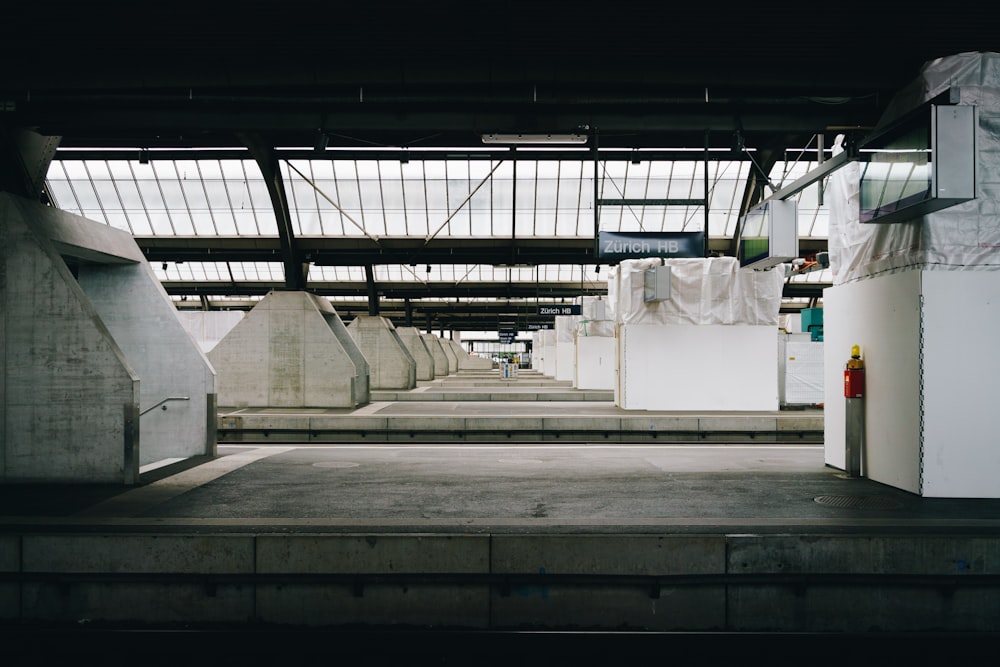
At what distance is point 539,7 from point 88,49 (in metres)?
5.23

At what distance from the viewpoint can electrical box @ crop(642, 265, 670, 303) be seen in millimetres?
18297

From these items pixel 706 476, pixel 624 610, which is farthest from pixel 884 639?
pixel 706 476

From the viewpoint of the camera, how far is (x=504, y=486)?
849cm

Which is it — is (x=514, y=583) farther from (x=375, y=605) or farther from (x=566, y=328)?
(x=566, y=328)

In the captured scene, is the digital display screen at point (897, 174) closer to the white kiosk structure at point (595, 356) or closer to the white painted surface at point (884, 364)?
the white painted surface at point (884, 364)

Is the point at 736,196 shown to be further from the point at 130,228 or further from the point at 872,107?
the point at 130,228

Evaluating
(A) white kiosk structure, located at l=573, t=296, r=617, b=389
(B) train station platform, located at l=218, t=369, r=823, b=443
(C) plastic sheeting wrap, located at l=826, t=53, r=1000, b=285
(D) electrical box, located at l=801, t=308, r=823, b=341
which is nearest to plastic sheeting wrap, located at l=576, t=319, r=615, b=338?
(A) white kiosk structure, located at l=573, t=296, r=617, b=389

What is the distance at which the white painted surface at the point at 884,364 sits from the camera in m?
7.66

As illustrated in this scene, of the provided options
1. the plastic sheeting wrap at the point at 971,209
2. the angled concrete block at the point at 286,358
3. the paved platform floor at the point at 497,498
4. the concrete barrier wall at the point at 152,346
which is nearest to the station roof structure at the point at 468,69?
the plastic sheeting wrap at the point at 971,209

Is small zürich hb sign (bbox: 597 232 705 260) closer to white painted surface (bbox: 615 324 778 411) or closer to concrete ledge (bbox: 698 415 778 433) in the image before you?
concrete ledge (bbox: 698 415 778 433)

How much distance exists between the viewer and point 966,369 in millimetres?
7445

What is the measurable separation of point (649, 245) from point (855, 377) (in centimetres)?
421

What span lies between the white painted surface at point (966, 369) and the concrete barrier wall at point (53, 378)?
9.26 m

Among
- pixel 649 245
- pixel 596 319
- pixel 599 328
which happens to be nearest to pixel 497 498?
pixel 649 245
